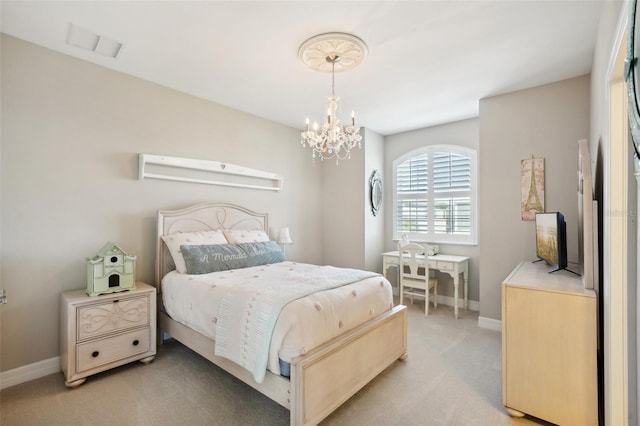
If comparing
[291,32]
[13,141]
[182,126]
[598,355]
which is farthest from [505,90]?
[13,141]

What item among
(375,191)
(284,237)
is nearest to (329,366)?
(284,237)

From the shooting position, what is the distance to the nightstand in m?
2.38

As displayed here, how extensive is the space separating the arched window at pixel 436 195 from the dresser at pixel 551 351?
242 cm

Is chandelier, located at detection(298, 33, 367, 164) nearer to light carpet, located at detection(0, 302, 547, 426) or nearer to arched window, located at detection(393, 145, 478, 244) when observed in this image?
light carpet, located at detection(0, 302, 547, 426)

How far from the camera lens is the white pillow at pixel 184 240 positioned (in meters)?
3.05

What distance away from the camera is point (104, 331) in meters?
2.52

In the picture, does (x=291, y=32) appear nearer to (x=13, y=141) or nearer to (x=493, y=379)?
(x=13, y=141)

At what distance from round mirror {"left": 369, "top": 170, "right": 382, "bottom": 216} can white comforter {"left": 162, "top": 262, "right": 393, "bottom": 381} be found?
206 cm

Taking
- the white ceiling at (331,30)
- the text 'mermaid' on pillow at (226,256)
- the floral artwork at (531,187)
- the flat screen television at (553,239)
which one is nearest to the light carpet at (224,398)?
the text 'mermaid' on pillow at (226,256)

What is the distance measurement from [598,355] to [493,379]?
81 cm

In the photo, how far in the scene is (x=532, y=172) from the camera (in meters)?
3.34

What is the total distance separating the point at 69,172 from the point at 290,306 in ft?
7.66

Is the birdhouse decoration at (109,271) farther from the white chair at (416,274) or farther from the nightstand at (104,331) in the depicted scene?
the white chair at (416,274)

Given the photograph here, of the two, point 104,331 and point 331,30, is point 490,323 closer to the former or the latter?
point 331,30
